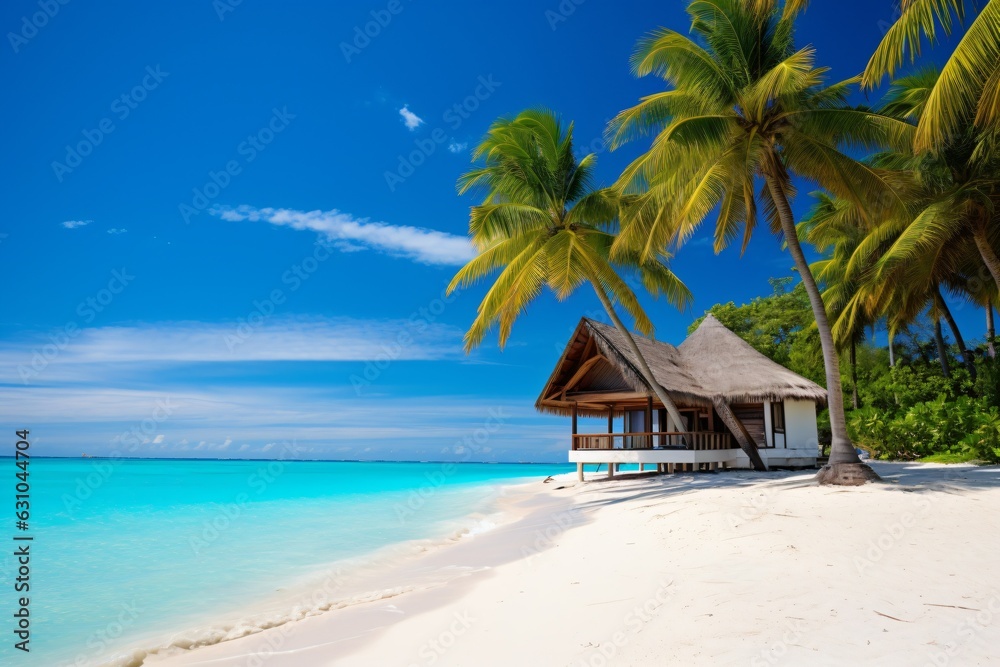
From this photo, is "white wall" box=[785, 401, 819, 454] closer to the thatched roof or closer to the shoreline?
A: the thatched roof

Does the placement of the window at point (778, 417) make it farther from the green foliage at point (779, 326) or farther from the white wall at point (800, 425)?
the green foliage at point (779, 326)

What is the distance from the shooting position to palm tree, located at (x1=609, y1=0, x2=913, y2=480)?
952 cm

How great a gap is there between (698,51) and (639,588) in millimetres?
8899

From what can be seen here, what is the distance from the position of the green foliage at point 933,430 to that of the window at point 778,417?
3.34 meters

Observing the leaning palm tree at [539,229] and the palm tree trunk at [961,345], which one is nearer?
the leaning palm tree at [539,229]

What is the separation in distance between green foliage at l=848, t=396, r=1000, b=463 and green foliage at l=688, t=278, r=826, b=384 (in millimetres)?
4663

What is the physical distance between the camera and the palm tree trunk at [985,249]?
1146 cm

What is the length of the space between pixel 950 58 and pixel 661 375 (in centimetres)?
901

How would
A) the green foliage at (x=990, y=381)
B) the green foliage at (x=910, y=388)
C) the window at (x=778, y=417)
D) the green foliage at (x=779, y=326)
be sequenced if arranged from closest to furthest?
the green foliage at (x=990, y=381) → the window at (x=778, y=417) → the green foliage at (x=910, y=388) → the green foliage at (x=779, y=326)

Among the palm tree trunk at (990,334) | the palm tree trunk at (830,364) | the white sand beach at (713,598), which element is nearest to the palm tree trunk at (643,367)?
the palm tree trunk at (830,364)

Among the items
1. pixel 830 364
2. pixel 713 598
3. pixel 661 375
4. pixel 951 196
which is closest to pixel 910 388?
pixel 951 196

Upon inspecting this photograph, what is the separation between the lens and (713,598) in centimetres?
415

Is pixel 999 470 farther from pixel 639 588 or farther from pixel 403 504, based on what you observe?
pixel 403 504

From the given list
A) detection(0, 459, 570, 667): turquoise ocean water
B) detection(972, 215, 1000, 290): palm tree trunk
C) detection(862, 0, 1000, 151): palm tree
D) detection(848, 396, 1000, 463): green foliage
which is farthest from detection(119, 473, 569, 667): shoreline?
detection(848, 396, 1000, 463): green foliage
